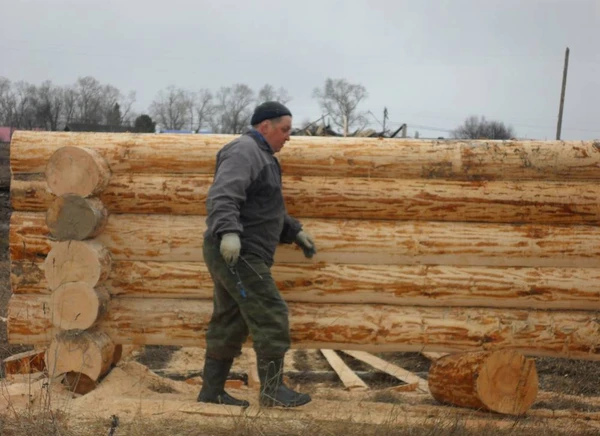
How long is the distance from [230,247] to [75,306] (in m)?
1.59

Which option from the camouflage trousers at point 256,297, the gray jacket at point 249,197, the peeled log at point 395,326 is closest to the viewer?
the gray jacket at point 249,197

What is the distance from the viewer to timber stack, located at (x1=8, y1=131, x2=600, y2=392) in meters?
5.96

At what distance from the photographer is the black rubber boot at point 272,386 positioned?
541 centimetres

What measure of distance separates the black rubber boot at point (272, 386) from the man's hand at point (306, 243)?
2.78 feet

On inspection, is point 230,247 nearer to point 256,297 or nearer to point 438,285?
point 256,297

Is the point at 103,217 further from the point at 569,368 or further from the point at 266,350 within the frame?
the point at 569,368

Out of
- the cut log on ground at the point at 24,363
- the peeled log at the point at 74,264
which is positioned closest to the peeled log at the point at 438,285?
the peeled log at the point at 74,264

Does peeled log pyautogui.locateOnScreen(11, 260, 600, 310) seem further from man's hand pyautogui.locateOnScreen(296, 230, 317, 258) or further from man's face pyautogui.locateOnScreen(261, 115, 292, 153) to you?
man's face pyautogui.locateOnScreen(261, 115, 292, 153)

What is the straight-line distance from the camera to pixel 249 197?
17.7ft

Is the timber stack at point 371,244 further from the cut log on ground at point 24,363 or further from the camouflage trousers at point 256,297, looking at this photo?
the cut log on ground at point 24,363

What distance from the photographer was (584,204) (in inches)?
238

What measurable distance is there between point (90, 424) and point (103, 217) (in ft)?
5.26

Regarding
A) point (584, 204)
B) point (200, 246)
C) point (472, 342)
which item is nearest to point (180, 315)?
point (200, 246)

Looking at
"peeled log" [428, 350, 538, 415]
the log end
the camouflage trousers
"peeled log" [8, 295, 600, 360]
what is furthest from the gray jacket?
the log end
